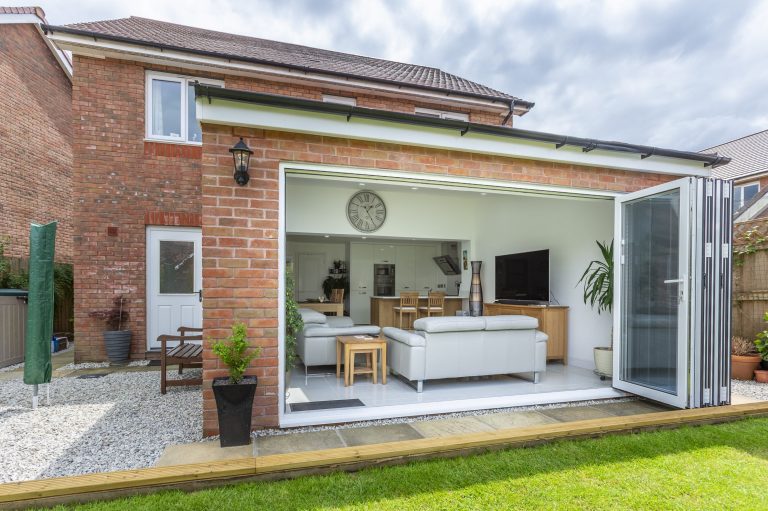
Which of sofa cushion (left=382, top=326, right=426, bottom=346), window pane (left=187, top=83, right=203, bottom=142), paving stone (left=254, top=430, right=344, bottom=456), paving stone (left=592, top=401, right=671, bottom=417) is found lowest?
paving stone (left=592, top=401, right=671, bottom=417)

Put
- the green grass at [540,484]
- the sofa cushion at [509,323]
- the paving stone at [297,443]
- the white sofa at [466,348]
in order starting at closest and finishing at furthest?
the green grass at [540,484] < the paving stone at [297,443] < the white sofa at [466,348] < the sofa cushion at [509,323]

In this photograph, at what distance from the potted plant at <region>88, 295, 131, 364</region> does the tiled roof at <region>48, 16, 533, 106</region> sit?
167 inches

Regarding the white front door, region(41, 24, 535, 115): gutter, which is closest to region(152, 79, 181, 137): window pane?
region(41, 24, 535, 115): gutter

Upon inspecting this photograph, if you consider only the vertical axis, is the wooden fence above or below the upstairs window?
below

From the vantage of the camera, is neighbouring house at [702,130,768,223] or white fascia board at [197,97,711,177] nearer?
white fascia board at [197,97,711,177]

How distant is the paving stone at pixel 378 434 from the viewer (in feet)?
10.5

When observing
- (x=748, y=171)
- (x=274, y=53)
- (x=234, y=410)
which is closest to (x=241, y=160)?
(x=234, y=410)

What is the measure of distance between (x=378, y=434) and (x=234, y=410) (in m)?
1.15

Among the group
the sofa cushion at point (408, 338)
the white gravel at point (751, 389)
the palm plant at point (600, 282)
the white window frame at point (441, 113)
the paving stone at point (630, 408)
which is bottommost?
the white gravel at point (751, 389)

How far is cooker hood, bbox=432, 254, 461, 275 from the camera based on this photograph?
1027 centimetres

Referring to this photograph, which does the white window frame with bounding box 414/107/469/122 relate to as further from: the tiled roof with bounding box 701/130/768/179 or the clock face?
the tiled roof with bounding box 701/130/768/179

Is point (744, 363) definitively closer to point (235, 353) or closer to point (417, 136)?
point (417, 136)

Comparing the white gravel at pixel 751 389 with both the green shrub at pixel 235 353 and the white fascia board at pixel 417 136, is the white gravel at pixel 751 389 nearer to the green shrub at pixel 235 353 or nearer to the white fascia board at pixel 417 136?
the white fascia board at pixel 417 136

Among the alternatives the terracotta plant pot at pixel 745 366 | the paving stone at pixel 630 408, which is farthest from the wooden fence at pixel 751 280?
the paving stone at pixel 630 408
